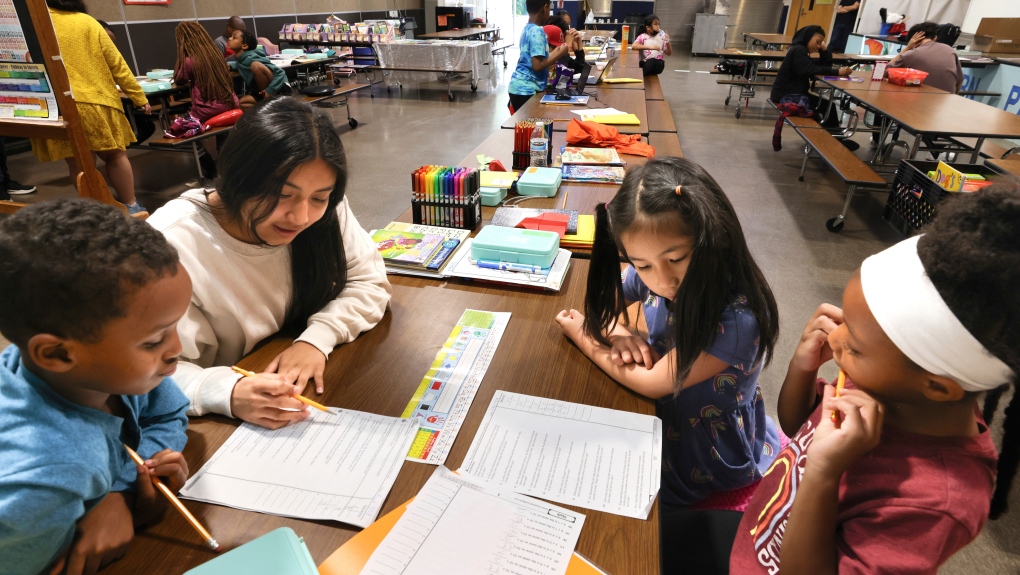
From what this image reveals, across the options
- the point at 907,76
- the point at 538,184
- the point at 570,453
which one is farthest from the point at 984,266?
the point at 907,76

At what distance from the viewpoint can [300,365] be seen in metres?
1.09

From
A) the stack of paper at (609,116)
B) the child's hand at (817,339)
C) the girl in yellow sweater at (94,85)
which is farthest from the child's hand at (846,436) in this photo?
the girl in yellow sweater at (94,85)

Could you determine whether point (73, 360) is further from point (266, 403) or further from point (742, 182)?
point (742, 182)

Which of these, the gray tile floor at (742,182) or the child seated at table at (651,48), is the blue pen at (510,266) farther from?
the child seated at table at (651,48)

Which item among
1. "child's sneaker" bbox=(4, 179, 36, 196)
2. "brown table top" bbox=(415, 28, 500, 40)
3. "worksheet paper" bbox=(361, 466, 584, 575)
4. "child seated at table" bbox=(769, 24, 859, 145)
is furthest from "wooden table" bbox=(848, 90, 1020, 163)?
"brown table top" bbox=(415, 28, 500, 40)

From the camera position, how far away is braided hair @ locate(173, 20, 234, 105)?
14.2ft

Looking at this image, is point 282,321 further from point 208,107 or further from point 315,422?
point 208,107

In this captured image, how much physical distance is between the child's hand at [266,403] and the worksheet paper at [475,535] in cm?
31

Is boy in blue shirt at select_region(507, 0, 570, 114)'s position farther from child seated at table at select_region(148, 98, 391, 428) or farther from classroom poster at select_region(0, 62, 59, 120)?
child seated at table at select_region(148, 98, 391, 428)

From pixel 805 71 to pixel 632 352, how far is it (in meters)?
5.50

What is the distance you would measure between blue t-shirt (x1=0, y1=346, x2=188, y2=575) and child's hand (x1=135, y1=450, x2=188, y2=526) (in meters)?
0.06

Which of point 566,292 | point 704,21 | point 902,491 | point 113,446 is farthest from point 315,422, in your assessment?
point 704,21

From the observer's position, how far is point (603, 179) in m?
2.35

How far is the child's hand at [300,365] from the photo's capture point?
3.50 feet
